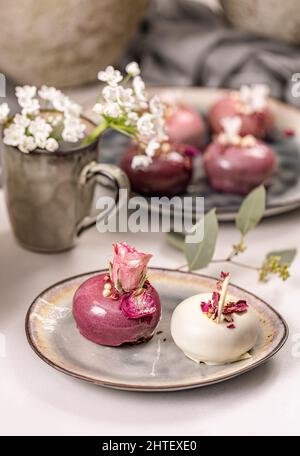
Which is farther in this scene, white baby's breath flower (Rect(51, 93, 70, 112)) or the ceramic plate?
the ceramic plate

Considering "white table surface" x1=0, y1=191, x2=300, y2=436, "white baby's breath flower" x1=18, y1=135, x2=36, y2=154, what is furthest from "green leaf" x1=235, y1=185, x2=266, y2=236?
"white baby's breath flower" x1=18, y1=135, x2=36, y2=154

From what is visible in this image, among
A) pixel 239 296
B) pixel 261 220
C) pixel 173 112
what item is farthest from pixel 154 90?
pixel 239 296

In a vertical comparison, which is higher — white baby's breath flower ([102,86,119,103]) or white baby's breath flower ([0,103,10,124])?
white baby's breath flower ([102,86,119,103])

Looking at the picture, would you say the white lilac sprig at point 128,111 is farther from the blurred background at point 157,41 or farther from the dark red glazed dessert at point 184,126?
the blurred background at point 157,41

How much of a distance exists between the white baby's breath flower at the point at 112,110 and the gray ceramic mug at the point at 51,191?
6 centimetres

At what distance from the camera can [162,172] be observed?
1.01m

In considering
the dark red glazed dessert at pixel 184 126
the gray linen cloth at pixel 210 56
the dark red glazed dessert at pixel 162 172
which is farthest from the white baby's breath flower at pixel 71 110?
the gray linen cloth at pixel 210 56

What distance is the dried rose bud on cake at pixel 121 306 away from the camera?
2.45 feet

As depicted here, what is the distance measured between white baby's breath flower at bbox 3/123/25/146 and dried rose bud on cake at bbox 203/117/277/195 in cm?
25

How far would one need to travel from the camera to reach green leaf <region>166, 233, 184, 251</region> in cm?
95

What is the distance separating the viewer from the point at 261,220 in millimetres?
1022

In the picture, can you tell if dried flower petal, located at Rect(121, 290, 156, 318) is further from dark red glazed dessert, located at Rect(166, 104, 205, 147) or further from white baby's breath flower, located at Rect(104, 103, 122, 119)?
dark red glazed dessert, located at Rect(166, 104, 205, 147)
